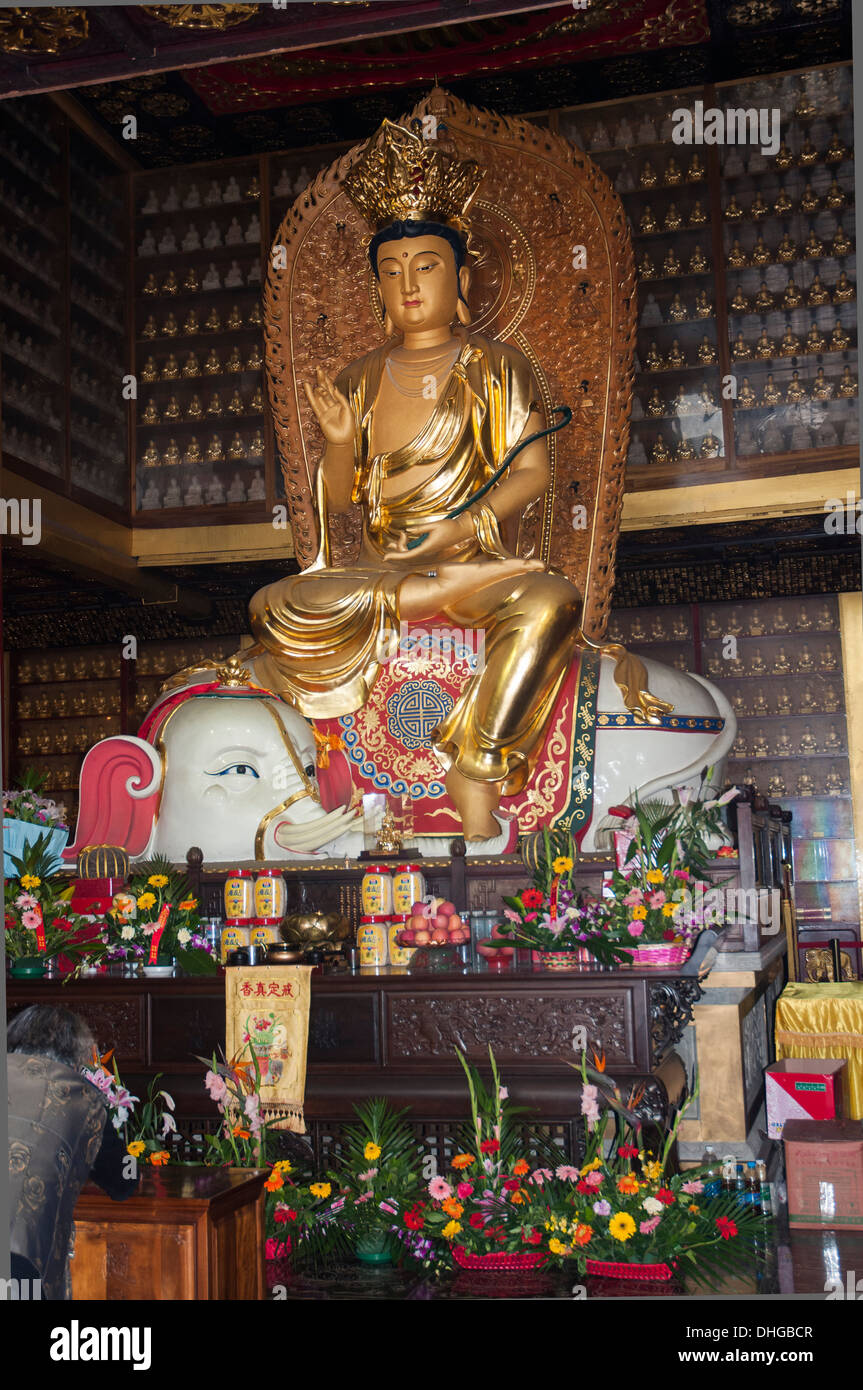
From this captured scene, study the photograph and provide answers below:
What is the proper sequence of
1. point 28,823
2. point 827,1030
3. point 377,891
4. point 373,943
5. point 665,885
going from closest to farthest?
point 665,885, point 373,943, point 377,891, point 827,1030, point 28,823

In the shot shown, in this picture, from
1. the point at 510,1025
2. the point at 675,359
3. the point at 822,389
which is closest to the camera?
the point at 510,1025

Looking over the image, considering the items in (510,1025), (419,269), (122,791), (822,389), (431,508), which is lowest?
(510,1025)

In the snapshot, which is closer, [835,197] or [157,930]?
[157,930]

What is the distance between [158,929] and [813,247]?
5027 millimetres

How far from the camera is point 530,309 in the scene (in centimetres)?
640

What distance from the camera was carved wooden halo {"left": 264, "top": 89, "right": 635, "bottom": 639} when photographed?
20.2ft

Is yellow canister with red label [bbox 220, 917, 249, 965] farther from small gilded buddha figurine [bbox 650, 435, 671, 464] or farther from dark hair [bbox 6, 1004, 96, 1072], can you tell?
small gilded buddha figurine [bbox 650, 435, 671, 464]

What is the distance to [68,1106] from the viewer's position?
6.78ft

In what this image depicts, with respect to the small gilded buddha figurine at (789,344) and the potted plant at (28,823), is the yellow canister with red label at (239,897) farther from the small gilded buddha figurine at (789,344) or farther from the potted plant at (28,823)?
the small gilded buddha figurine at (789,344)

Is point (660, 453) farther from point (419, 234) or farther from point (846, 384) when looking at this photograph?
point (419, 234)

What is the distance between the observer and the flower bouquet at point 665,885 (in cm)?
371

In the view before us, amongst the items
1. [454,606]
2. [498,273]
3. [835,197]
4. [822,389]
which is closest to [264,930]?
[454,606]

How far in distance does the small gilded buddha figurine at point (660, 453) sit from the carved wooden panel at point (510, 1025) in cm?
420

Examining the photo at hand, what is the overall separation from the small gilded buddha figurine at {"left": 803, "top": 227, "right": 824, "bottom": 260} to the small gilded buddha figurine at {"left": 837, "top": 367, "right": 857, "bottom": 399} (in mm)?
616
